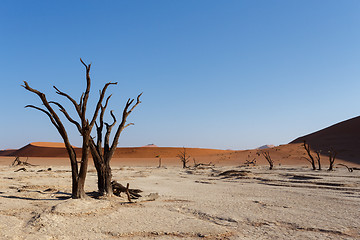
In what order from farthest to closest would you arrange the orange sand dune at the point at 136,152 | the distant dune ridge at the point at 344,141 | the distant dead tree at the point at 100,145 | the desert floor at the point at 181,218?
1. the orange sand dune at the point at 136,152
2. the distant dune ridge at the point at 344,141
3. the distant dead tree at the point at 100,145
4. the desert floor at the point at 181,218

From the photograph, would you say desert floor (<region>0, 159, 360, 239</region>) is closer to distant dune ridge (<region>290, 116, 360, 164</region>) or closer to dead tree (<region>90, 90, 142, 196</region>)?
dead tree (<region>90, 90, 142, 196</region>)

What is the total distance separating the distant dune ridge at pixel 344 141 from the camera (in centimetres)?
2956

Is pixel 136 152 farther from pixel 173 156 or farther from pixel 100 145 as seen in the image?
pixel 100 145

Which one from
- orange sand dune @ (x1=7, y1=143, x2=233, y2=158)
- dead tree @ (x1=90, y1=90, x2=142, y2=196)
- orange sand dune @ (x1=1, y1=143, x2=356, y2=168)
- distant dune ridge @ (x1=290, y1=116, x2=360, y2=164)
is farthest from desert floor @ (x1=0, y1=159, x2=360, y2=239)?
orange sand dune @ (x1=7, y1=143, x2=233, y2=158)

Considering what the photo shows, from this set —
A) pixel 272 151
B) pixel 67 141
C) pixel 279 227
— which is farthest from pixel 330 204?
pixel 272 151

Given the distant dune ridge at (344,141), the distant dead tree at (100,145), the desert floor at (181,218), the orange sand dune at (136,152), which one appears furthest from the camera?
the orange sand dune at (136,152)

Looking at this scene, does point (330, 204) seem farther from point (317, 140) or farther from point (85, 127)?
point (317, 140)

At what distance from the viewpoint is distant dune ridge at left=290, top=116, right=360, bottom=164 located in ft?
97.0

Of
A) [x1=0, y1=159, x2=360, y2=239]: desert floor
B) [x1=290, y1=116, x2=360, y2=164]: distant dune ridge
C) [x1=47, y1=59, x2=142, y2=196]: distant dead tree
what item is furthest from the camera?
[x1=290, y1=116, x2=360, y2=164]: distant dune ridge

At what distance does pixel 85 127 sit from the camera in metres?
5.97

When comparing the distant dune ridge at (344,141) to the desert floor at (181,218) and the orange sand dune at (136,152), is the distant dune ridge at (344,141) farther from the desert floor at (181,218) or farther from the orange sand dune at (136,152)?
the desert floor at (181,218)

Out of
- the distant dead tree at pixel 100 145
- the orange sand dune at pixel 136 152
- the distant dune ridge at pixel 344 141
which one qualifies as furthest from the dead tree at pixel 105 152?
the orange sand dune at pixel 136 152

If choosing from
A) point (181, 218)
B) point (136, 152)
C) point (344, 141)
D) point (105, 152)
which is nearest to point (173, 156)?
point (136, 152)

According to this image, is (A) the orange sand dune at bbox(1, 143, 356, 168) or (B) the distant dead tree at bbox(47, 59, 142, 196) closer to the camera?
(B) the distant dead tree at bbox(47, 59, 142, 196)
